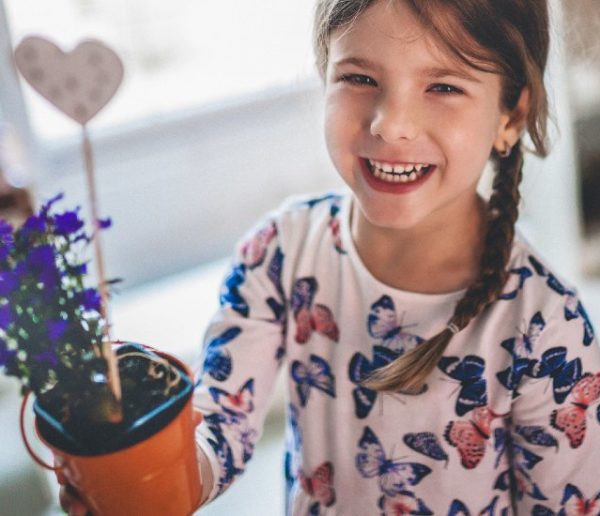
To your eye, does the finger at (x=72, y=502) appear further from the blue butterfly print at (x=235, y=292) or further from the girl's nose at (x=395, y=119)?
the girl's nose at (x=395, y=119)

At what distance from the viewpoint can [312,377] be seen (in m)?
1.03

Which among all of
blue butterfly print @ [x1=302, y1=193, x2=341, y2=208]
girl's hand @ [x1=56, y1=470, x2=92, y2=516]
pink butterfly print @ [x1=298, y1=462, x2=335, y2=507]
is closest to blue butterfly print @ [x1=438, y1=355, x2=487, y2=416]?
pink butterfly print @ [x1=298, y1=462, x2=335, y2=507]

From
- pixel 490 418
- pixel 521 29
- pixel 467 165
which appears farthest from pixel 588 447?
pixel 521 29

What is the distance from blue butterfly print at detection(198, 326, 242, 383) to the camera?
969mm

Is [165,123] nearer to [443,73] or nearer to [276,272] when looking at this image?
[276,272]

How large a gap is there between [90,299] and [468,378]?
512 mm

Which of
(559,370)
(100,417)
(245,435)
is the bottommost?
(245,435)

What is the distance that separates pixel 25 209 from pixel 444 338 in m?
1.09

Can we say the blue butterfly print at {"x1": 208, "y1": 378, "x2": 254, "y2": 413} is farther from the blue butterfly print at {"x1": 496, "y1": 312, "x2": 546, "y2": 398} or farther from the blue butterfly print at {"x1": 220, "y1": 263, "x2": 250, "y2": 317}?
the blue butterfly print at {"x1": 496, "y1": 312, "x2": 546, "y2": 398}

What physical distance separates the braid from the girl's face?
7 centimetres

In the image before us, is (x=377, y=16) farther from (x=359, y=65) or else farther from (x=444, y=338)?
(x=444, y=338)

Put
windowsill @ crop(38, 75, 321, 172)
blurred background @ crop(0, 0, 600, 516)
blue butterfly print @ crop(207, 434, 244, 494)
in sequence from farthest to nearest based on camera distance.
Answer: windowsill @ crop(38, 75, 321, 172) < blurred background @ crop(0, 0, 600, 516) < blue butterfly print @ crop(207, 434, 244, 494)

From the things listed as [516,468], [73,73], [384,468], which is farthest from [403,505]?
[73,73]

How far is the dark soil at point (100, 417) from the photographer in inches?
24.3
